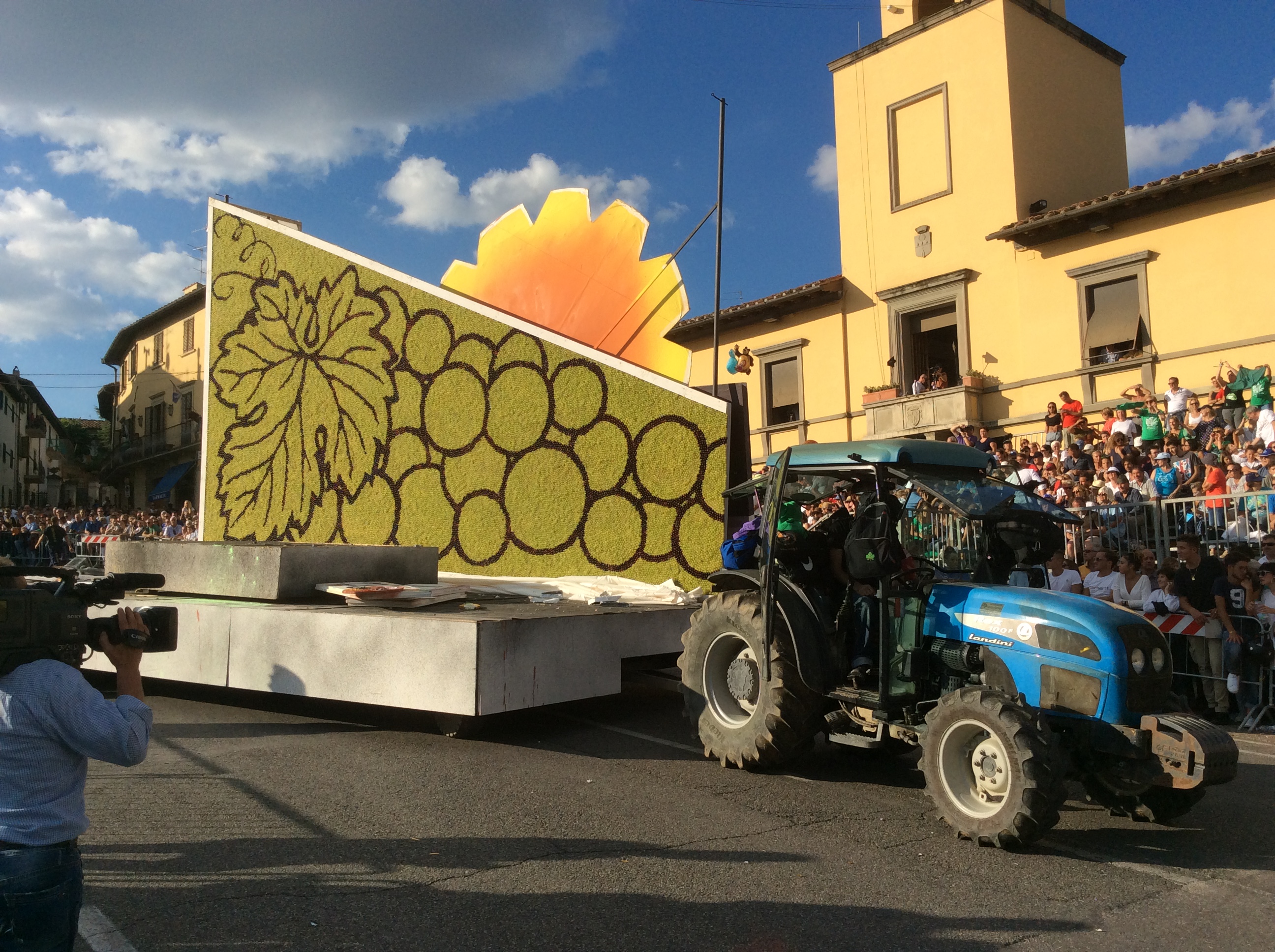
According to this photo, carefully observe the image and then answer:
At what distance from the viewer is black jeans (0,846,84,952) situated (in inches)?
96.3

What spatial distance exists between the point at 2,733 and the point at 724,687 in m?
4.80

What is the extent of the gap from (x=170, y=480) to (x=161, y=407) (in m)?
5.19

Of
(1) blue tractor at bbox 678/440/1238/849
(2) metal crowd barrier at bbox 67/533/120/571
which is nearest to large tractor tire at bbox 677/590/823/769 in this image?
(1) blue tractor at bbox 678/440/1238/849

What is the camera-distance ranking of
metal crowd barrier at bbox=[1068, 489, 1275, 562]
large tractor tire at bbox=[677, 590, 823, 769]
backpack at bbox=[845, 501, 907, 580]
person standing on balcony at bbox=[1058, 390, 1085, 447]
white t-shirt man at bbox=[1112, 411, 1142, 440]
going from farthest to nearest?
1. person standing on balcony at bbox=[1058, 390, 1085, 447]
2. white t-shirt man at bbox=[1112, 411, 1142, 440]
3. metal crowd barrier at bbox=[1068, 489, 1275, 562]
4. large tractor tire at bbox=[677, 590, 823, 769]
5. backpack at bbox=[845, 501, 907, 580]

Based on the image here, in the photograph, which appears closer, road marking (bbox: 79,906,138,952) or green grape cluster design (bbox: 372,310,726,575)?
Answer: road marking (bbox: 79,906,138,952)

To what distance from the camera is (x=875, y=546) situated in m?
5.55

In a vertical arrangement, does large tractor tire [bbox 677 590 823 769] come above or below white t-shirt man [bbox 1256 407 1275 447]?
below

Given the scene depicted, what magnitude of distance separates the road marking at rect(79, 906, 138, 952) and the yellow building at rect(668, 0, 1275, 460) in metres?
18.2

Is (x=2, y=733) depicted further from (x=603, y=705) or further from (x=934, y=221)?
(x=934, y=221)

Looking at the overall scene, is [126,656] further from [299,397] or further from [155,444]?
[155,444]

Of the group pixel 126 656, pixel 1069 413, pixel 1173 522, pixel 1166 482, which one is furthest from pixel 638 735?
A: pixel 1069 413

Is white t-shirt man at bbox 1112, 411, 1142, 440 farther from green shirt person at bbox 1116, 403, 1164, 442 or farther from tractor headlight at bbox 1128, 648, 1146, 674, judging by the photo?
tractor headlight at bbox 1128, 648, 1146, 674

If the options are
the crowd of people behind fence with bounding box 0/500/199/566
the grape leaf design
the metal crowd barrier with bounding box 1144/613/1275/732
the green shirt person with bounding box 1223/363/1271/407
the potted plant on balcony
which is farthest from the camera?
the potted plant on balcony

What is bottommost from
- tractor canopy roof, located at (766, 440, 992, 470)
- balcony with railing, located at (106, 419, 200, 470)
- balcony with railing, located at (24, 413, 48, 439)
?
tractor canopy roof, located at (766, 440, 992, 470)
